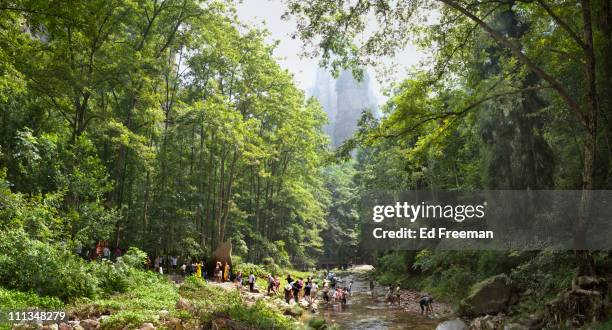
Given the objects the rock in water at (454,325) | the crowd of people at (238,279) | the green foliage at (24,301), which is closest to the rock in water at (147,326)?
the green foliage at (24,301)

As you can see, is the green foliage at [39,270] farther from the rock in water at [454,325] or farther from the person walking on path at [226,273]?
the person walking on path at [226,273]

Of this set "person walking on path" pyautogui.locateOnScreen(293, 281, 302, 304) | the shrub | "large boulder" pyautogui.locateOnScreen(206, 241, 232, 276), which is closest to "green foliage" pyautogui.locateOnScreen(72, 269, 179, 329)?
"person walking on path" pyautogui.locateOnScreen(293, 281, 302, 304)

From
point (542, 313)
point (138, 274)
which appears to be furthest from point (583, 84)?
point (138, 274)

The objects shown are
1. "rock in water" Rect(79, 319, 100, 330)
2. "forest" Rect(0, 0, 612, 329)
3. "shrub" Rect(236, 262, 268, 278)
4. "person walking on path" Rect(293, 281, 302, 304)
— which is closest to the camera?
"rock in water" Rect(79, 319, 100, 330)

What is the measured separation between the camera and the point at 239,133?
24719 mm

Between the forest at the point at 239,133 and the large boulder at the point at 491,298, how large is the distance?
0.18m

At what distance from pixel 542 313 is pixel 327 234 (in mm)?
56621

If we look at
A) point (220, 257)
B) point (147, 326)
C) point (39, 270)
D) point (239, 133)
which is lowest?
point (147, 326)

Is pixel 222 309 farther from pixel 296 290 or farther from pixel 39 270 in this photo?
pixel 296 290

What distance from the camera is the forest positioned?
1102 centimetres

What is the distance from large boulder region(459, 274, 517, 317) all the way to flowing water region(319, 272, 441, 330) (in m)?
1.72

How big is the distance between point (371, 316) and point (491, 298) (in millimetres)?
6428

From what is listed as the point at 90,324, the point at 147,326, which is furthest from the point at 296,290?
the point at 90,324

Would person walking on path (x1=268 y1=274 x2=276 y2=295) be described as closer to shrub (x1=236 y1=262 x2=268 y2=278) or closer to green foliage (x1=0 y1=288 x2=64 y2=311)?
shrub (x1=236 y1=262 x2=268 y2=278)
